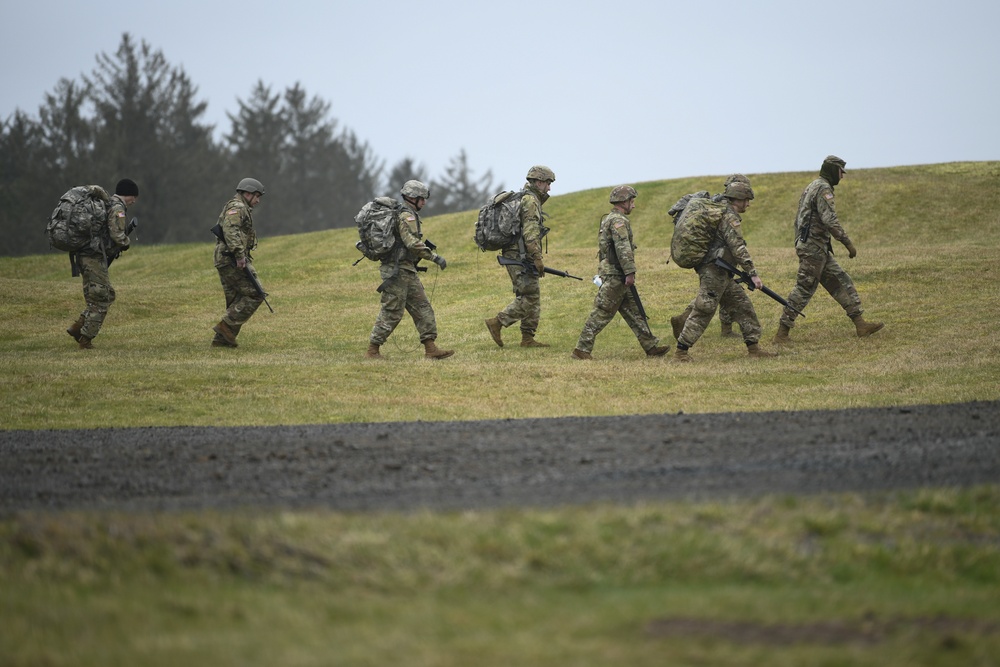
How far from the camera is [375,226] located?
16.5 m

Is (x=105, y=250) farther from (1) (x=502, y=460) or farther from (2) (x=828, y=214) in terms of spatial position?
(1) (x=502, y=460)

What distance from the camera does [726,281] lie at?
53.4 ft

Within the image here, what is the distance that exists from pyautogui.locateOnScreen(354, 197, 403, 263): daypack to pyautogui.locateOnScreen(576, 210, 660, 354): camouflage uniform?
2.95 meters

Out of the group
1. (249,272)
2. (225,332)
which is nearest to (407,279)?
(249,272)

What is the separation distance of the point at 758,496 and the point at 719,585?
1331 millimetres

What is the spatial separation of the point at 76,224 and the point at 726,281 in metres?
9.72

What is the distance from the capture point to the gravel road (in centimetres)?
750

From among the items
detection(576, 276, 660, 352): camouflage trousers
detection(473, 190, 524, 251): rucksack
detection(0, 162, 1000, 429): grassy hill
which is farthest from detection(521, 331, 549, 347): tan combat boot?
detection(576, 276, 660, 352): camouflage trousers

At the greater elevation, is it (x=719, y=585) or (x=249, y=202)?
(x=249, y=202)

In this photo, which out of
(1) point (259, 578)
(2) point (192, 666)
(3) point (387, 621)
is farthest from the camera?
(1) point (259, 578)

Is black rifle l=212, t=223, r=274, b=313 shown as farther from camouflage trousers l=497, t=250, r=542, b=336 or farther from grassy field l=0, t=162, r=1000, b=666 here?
grassy field l=0, t=162, r=1000, b=666

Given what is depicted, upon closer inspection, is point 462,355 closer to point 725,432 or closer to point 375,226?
point 375,226

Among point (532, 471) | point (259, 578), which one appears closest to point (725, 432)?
point (532, 471)

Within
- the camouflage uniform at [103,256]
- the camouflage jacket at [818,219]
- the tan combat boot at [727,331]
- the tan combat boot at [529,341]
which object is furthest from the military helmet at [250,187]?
the camouflage jacket at [818,219]
